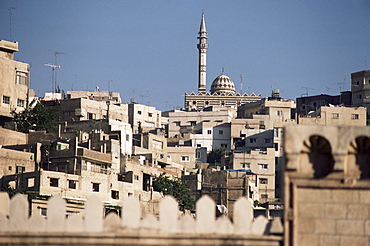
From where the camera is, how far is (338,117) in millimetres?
74625

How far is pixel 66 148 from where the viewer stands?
50.4 m

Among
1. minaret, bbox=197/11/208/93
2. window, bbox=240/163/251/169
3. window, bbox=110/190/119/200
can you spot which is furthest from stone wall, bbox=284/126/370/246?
minaret, bbox=197/11/208/93

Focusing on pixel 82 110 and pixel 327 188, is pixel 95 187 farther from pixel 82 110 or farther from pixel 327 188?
pixel 327 188

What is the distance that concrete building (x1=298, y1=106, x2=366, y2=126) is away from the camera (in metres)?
73.8

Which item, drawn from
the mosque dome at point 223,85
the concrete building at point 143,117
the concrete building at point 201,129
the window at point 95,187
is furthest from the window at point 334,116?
the mosque dome at point 223,85

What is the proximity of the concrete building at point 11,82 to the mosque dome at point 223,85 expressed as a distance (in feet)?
188

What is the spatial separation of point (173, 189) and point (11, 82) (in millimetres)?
13146

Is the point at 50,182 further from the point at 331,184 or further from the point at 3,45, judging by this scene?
the point at 331,184

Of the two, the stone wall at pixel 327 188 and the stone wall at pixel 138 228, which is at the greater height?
the stone wall at pixel 327 188

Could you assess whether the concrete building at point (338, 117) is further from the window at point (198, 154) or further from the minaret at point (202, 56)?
the minaret at point (202, 56)

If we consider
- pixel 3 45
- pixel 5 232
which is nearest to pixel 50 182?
pixel 3 45

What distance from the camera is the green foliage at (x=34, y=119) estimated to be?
5994cm

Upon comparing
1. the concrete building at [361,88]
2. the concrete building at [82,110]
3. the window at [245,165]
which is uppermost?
the concrete building at [361,88]

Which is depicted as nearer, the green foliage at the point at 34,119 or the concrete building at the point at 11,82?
the concrete building at the point at 11,82
